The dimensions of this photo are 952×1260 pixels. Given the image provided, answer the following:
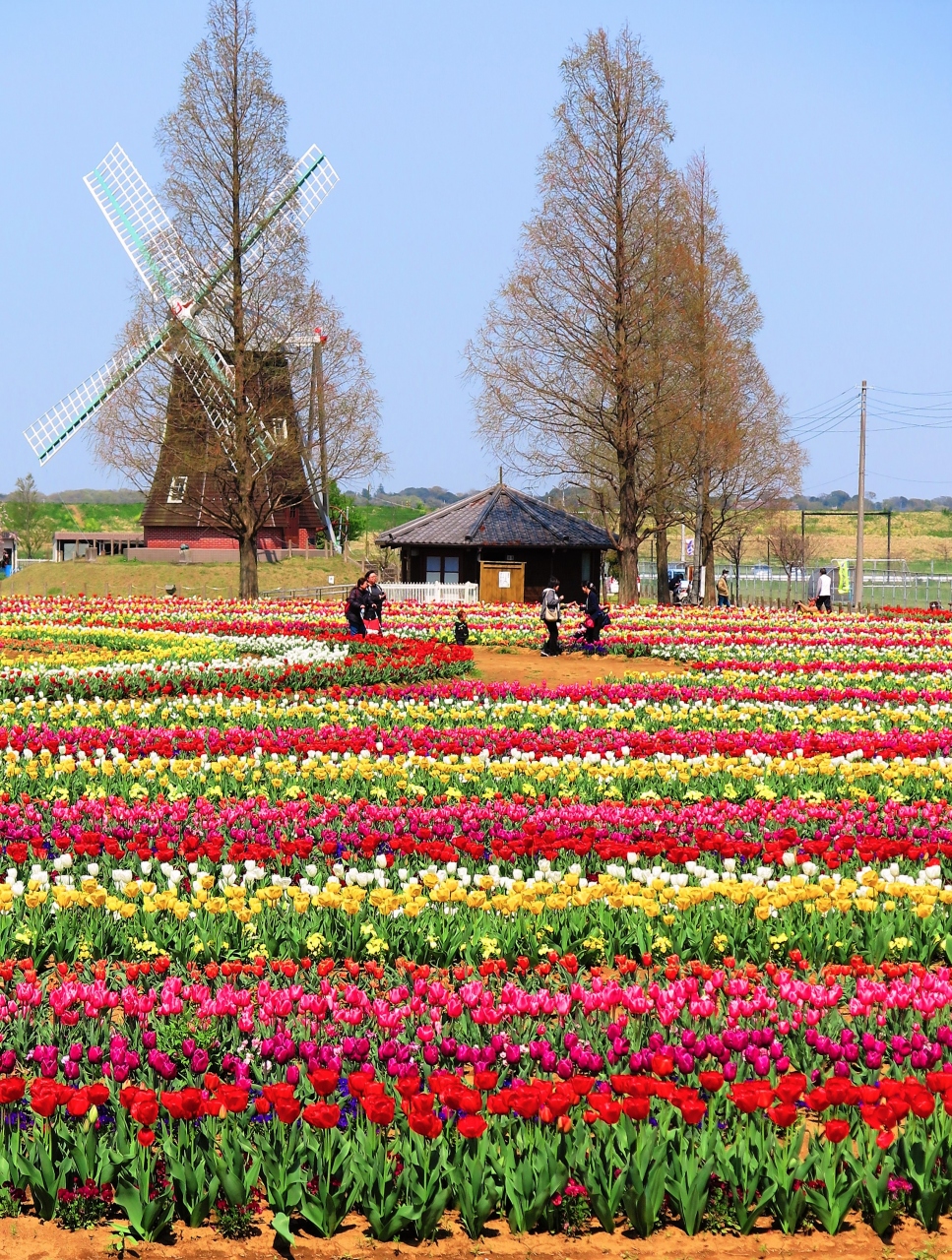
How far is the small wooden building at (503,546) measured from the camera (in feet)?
154


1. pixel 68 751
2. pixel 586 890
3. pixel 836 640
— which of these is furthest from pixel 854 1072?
pixel 836 640

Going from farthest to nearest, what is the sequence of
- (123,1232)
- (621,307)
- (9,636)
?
(621,307)
(9,636)
(123,1232)

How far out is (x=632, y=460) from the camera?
134 ft

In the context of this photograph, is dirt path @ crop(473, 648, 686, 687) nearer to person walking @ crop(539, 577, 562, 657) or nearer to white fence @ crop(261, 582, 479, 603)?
person walking @ crop(539, 577, 562, 657)

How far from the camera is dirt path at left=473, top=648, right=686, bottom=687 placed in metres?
19.1

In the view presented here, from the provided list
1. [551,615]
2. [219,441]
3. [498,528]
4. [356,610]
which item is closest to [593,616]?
[551,615]

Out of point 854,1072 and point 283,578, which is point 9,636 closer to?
point 854,1072

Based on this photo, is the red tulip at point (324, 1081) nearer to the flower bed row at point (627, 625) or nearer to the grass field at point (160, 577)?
the flower bed row at point (627, 625)

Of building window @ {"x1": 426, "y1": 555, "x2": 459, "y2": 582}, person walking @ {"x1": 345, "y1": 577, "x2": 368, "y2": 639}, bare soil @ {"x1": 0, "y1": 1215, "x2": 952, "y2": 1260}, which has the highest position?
building window @ {"x1": 426, "y1": 555, "x2": 459, "y2": 582}

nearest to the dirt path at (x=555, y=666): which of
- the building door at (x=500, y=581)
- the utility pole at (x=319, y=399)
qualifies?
the utility pole at (x=319, y=399)

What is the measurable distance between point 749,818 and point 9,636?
1867 cm

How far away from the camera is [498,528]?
47.9 meters

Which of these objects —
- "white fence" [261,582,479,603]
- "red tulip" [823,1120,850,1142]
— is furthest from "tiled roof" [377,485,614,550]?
"red tulip" [823,1120,850,1142]

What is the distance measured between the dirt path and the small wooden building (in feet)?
74.3
